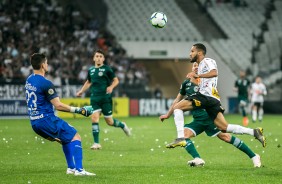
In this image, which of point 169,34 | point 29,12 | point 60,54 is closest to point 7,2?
point 29,12

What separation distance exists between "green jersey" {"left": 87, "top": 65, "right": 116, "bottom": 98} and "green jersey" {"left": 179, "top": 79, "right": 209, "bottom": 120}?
5451mm

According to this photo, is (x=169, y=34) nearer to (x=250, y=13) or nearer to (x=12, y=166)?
(x=250, y=13)

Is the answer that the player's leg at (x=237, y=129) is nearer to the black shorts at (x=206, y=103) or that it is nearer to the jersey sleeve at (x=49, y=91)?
the black shorts at (x=206, y=103)

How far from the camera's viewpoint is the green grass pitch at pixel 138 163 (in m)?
12.3

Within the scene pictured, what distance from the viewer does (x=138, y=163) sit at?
50.0 feet

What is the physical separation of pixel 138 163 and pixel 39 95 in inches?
146

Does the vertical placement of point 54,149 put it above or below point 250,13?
below

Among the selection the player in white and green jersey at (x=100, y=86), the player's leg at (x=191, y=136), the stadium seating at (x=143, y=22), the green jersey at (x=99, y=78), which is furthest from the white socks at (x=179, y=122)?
the stadium seating at (x=143, y=22)

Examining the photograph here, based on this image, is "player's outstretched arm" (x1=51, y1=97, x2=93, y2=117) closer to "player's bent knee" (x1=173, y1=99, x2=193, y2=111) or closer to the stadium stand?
"player's bent knee" (x1=173, y1=99, x2=193, y2=111)

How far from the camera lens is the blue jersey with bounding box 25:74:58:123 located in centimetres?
1228

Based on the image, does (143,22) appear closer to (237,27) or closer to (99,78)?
(237,27)

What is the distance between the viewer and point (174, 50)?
49906mm

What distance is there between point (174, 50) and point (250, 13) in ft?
27.3

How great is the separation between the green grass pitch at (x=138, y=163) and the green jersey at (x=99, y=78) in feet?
5.37
